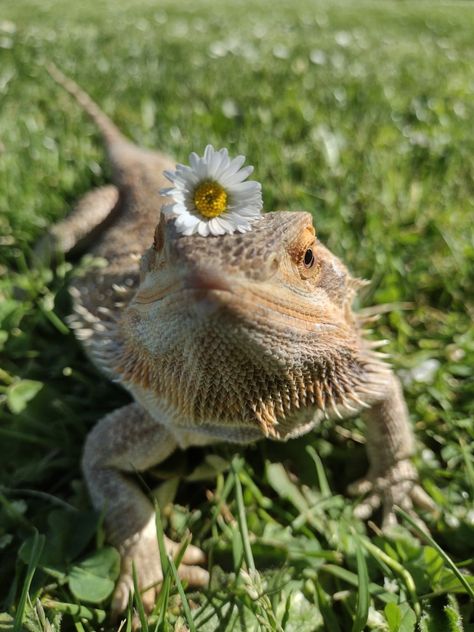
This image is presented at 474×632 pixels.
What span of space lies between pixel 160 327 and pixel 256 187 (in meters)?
0.44

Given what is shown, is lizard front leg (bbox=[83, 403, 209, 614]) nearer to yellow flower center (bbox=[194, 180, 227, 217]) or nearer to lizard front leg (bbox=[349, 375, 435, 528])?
lizard front leg (bbox=[349, 375, 435, 528])

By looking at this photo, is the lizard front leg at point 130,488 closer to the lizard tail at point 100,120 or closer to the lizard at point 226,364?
the lizard at point 226,364

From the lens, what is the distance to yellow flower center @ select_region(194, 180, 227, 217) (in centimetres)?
139

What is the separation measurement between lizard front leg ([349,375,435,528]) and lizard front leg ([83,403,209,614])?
2.35 ft

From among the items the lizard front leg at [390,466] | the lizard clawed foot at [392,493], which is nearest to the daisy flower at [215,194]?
the lizard front leg at [390,466]

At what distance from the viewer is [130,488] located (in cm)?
209

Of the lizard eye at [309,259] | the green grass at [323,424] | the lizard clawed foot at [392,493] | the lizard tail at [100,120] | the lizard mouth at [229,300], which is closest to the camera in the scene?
the lizard mouth at [229,300]

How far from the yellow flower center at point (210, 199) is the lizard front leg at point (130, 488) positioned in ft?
3.14

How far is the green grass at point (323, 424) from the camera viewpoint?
180 cm

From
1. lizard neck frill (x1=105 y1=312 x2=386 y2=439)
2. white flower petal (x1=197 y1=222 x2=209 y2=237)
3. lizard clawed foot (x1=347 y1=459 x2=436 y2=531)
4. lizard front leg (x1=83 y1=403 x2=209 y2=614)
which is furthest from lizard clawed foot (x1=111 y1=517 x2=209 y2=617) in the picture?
white flower petal (x1=197 y1=222 x2=209 y2=237)

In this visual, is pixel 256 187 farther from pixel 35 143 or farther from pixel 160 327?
pixel 35 143

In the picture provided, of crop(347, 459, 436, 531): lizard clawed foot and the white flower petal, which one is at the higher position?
the white flower petal

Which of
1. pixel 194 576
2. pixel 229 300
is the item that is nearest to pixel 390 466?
pixel 194 576

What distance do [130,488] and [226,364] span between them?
1004 mm
